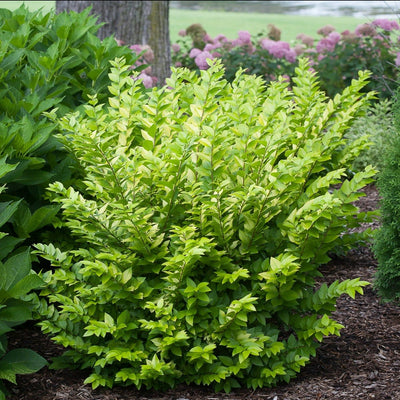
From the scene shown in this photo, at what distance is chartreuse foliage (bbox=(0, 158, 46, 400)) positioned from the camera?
2.74 meters

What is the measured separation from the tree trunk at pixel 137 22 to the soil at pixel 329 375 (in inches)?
196

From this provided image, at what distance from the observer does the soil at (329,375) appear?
301cm

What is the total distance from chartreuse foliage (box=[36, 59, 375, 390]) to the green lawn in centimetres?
1884

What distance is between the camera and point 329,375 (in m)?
3.20

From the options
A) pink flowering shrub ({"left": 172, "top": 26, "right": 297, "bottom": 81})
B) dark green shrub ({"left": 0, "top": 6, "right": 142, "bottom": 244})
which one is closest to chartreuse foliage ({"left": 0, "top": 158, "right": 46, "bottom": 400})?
dark green shrub ({"left": 0, "top": 6, "right": 142, "bottom": 244})

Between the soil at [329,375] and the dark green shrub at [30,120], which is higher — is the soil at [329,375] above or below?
below

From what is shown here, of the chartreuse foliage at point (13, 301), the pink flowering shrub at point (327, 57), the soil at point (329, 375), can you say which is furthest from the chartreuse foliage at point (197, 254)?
the pink flowering shrub at point (327, 57)

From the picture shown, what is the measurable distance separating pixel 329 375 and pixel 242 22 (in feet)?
82.1

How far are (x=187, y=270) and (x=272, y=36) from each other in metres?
9.08

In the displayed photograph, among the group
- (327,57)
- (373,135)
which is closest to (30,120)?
(373,135)

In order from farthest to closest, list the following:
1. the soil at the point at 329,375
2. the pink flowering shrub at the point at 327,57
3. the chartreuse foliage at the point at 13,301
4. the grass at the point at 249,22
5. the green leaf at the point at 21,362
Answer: the grass at the point at 249,22
the pink flowering shrub at the point at 327,57
the soil at the point at 329,375
the green leaf at the point at 21,362
the chartreuse foliage at the point at 13,301

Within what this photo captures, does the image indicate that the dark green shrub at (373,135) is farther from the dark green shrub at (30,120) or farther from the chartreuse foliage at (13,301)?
the chartreuse foliage at (13,301)

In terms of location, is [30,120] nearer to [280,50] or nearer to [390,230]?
[390,230]

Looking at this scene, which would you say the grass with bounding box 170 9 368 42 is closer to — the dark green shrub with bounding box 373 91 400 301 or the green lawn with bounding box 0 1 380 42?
the green lawn with bounding box 0 1 380 42
